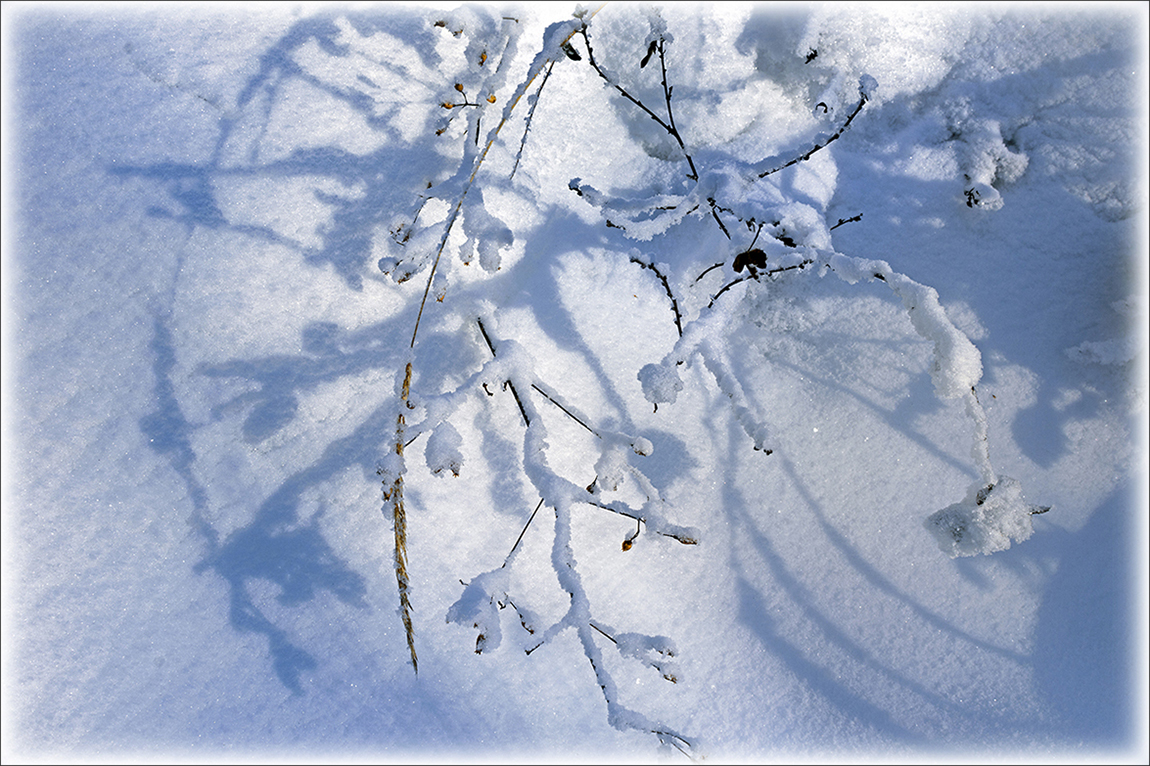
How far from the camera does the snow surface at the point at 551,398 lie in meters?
1.53

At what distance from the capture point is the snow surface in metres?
1.53

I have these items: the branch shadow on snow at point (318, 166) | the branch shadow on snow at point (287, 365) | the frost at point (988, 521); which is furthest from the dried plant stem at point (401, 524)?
Answer: the frost at point (988, 521)

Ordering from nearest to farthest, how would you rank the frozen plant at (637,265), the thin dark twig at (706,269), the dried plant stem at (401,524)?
the dried plant stem at (401,524) → the frozen plant at (637,265) → the thin dark twig at (706,269)

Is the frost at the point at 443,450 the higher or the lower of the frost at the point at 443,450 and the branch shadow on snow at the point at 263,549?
the higher

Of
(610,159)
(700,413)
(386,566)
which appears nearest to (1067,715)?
(700,413)

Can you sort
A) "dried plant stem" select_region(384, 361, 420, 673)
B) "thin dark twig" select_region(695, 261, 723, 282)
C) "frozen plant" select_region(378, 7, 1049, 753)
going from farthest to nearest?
1. "thin dark twig" select_region(695, 261, 723, 282)
2. "frozen plant" select_region(378, 7, 1049, 753)
3. "dried plant stem" select_region(384, 361, 420, 673)

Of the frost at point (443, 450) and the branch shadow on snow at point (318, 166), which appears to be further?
the branch shadow on snow at point (318, 166)

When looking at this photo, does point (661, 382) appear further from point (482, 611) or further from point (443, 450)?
point (482, 611)

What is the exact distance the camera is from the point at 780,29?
2090 millimetres

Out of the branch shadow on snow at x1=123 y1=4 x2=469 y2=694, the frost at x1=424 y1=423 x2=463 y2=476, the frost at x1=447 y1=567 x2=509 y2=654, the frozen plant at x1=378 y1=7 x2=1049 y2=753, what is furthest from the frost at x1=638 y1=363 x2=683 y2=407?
the branch shadow on snow at x1=123 y1=4 x2=469 y2=694

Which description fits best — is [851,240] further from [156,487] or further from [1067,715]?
[156,487]

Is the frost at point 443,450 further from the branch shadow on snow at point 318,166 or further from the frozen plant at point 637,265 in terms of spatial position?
the branch shadow on snow at point 318,166

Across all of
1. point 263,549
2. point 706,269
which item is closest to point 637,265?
point 706,269

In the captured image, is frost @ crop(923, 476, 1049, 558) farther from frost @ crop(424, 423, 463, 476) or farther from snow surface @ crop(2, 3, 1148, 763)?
frost @ crop(424, 423, 463, 476)
